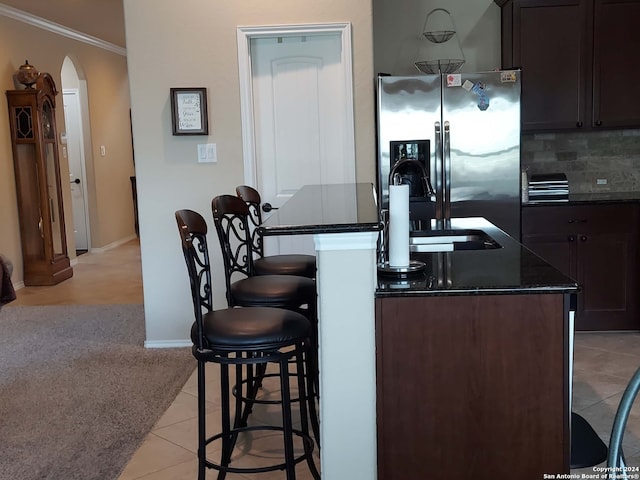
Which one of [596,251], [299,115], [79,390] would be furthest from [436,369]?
[596,251]

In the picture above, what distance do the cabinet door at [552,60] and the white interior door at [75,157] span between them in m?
5.63

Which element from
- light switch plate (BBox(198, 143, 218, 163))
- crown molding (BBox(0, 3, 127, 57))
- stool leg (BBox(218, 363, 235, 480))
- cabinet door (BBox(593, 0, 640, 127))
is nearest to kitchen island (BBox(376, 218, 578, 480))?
stool leg (BBox(218, 363, 235, 480))

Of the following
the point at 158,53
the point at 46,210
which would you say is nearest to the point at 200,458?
the point at 158,53

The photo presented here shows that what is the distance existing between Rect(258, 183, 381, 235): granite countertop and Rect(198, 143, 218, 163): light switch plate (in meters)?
1.69

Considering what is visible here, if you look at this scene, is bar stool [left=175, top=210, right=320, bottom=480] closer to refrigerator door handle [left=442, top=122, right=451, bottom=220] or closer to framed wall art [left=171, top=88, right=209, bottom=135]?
framed wall art [left=171, top=88, right=209, bottom=135]

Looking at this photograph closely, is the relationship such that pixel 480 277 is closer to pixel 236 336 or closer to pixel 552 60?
pixel 236 336

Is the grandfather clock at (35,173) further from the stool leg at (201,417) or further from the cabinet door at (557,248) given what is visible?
the stool leg at (201,417)

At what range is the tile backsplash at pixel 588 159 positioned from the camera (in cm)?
497

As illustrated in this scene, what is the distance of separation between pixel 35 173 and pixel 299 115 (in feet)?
11.5

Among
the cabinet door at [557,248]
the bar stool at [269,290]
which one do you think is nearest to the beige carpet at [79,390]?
the bar stool at [269,290]

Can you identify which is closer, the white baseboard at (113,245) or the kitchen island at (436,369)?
the kitchen island at (436,369)

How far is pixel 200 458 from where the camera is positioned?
7.77ft

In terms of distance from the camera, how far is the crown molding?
20.8ft

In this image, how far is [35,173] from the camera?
6.60 meters
